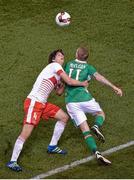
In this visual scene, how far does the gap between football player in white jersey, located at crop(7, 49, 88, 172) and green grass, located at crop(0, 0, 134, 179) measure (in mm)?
400

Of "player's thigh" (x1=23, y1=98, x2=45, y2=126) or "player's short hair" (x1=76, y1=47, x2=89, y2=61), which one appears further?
"player's short hair" (x1=76, y1=47, x2=89, y2=61)

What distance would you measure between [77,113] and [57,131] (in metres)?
0.61

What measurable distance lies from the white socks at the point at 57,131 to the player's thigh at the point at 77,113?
1.02 ft

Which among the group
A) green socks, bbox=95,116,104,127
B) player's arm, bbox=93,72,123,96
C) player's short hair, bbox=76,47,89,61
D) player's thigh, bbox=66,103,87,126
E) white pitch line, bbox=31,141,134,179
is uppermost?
player's short hair, bbox=76,47,89,61

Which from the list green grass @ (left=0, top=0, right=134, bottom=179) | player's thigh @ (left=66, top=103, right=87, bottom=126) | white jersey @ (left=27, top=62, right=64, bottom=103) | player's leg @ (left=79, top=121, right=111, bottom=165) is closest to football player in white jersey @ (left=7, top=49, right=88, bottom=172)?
white jersey @ (left=27, top=62, right=64, bottom=103)

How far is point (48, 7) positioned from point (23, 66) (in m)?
4.88

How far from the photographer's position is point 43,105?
12.0 metres

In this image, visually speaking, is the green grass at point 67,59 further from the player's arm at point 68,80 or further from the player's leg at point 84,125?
the player's arm at point 68,80

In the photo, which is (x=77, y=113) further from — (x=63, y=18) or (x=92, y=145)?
(x=63, y=18)

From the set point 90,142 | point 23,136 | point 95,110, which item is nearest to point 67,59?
point 95,110

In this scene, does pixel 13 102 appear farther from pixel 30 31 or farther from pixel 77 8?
pixel 77 8

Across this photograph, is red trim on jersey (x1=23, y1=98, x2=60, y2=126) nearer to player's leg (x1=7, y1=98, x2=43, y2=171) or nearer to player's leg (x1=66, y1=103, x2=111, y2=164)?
player's leg (x1=7, y1=98, x2=43, y2=171)

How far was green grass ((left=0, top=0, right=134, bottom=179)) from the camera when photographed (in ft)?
39.5

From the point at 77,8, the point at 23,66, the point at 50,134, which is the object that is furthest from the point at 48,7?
the point at 50,134
